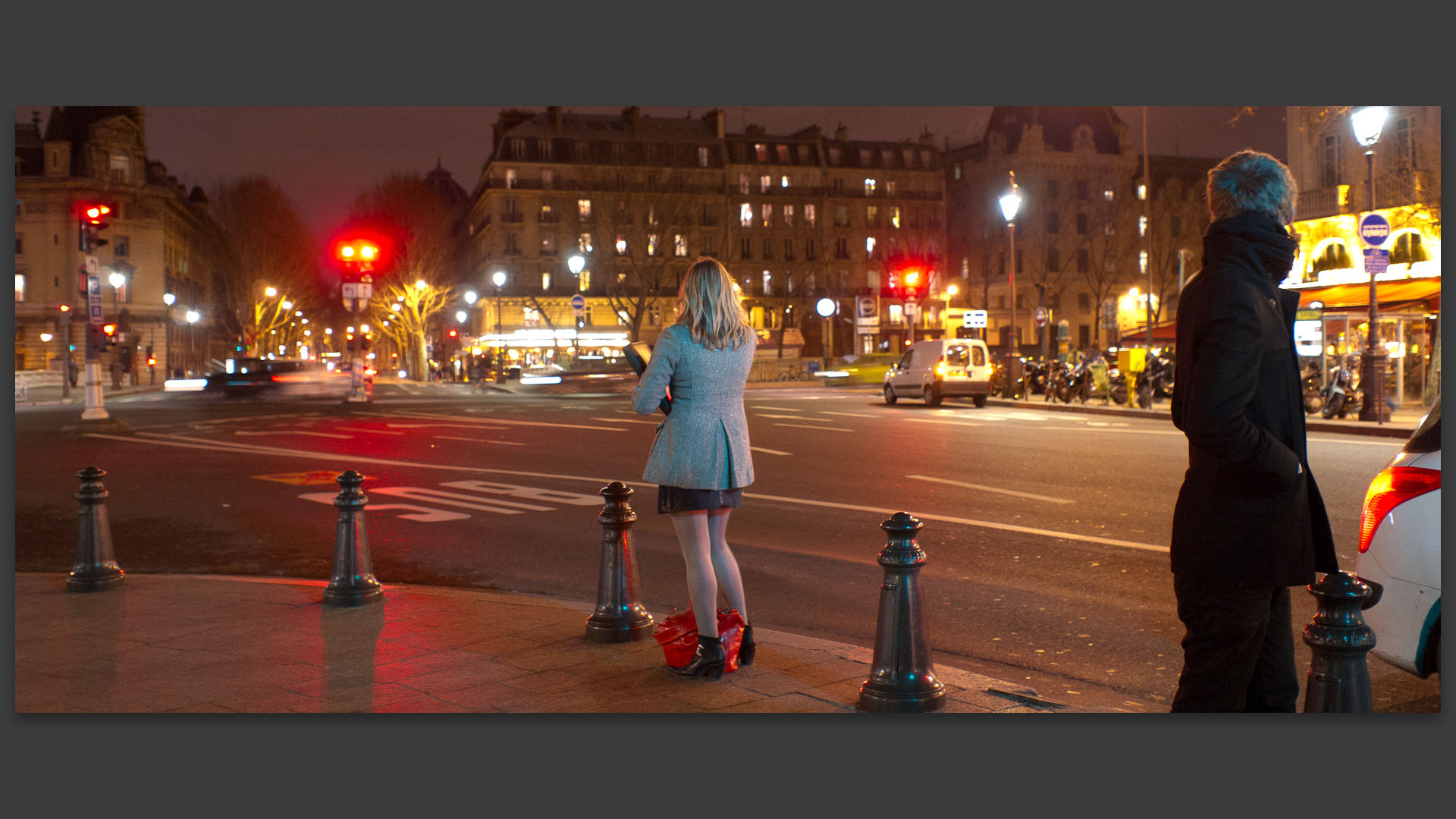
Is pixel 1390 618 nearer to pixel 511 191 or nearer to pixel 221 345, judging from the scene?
pixel 511 191

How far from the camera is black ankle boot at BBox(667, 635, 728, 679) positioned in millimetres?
4805

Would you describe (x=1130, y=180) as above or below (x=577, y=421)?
above

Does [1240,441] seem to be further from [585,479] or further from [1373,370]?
[1373,370]

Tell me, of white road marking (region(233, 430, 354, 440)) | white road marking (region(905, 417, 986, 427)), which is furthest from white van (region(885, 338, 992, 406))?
white road marking (region(233, 430, 354, 440))

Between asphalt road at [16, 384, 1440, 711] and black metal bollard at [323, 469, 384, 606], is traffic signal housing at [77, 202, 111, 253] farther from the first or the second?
black metal bollard at [323, 469, 384, 606]

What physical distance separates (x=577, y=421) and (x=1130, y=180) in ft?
208

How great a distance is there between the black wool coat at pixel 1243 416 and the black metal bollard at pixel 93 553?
239 inches

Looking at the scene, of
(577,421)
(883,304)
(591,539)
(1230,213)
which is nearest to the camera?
(1230,213)

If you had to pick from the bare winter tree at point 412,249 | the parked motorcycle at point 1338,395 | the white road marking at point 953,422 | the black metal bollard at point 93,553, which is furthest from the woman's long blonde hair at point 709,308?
the bare winter tree at point 412,249

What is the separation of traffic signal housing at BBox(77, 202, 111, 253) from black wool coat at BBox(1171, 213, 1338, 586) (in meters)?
20.7

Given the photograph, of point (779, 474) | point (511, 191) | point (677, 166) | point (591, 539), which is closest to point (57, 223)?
point (779, 474)

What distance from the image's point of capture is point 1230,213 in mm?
3400

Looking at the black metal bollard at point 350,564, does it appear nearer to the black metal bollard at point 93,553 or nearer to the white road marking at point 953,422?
the black metal bollard at point 93,553

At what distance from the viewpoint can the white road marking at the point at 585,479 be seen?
8750 mm
